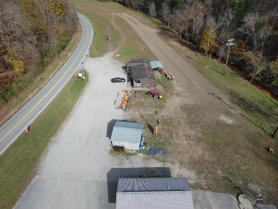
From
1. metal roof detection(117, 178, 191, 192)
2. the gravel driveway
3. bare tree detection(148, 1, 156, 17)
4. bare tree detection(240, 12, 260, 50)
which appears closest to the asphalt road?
the gravel driveway

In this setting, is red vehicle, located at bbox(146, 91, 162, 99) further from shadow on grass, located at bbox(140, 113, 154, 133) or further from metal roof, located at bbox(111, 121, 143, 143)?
metal roof, located at bbox(111, 121, 143, 143)

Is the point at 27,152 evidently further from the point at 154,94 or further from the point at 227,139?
the point at 227,139

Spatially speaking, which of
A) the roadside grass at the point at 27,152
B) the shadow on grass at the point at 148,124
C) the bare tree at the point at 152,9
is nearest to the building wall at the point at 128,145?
the shadow on grass at the point at 148,124

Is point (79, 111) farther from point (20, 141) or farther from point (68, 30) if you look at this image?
point (68, 30)

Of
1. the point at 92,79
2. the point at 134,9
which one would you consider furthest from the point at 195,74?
the point at 134,9

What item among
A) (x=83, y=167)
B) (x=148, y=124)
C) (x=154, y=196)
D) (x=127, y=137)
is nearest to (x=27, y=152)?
(x=83, y=167)

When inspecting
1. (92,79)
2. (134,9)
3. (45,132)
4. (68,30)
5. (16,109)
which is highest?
(134,9)
